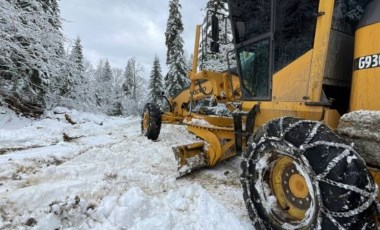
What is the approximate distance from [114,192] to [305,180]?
237cm

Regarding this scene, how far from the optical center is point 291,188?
3.06 meters

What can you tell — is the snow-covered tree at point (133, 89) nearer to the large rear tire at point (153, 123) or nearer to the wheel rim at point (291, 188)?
the large rear tire at point (153, 123)

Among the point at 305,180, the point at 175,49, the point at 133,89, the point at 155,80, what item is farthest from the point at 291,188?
the point at 133,89

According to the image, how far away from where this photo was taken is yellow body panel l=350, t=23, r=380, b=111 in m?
2.76

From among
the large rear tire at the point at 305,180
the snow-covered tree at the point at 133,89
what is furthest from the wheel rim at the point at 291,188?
the snow-covered tree at the point at 133,89

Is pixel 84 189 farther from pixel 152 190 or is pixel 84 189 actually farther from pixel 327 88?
pixel 327 88

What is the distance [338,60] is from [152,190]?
281cm

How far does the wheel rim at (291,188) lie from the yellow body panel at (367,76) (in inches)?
32.8

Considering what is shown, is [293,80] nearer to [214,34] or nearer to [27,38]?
[214,34]

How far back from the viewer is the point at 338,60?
134 inches

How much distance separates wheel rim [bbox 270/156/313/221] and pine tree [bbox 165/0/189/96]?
89.4 feet

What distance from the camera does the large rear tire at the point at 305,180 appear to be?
7.68ft

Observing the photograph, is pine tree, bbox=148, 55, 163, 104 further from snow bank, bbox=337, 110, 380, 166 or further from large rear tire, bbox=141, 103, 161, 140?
snow bank, bbox=337, 110, 380, 166

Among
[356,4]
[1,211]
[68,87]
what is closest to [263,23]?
[356,4]
